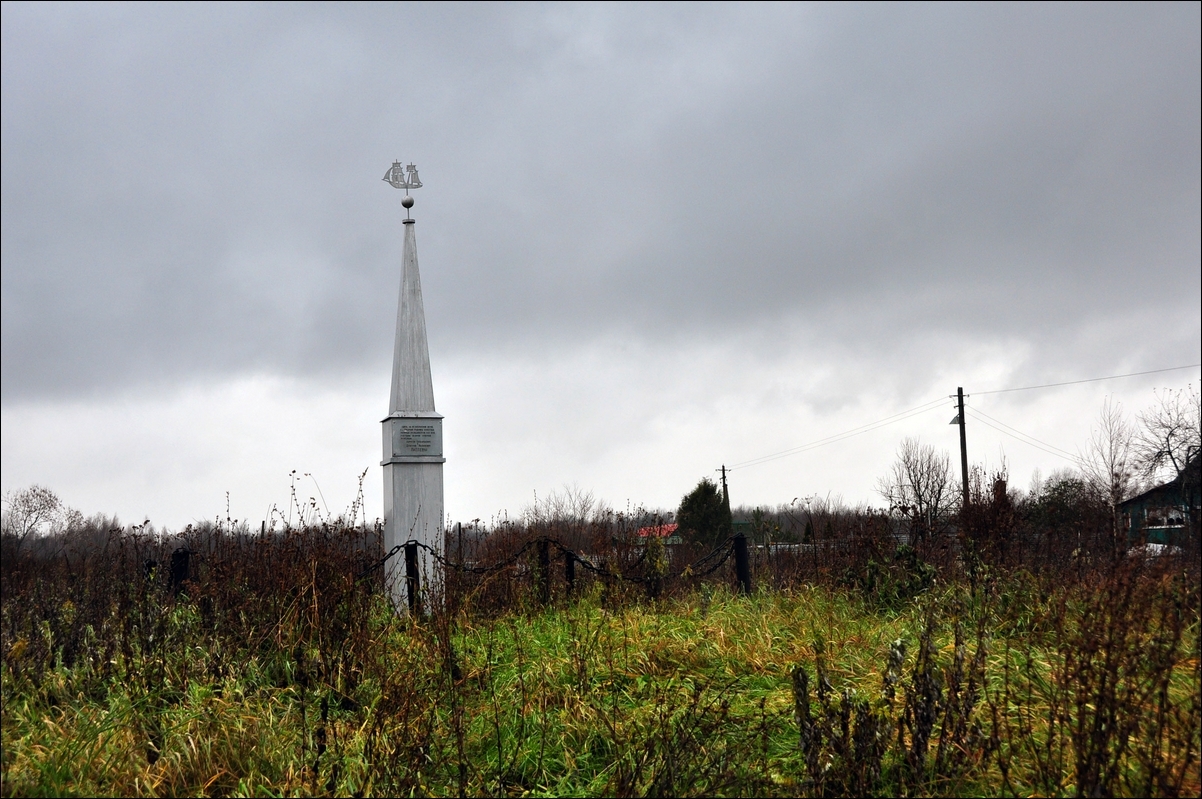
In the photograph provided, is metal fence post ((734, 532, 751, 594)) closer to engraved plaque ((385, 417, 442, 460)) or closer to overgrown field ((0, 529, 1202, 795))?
overgrown field ((0, 529, 1202, 795))

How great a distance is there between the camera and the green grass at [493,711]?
4035mm

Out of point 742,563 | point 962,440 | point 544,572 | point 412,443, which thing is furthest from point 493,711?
point 962,440

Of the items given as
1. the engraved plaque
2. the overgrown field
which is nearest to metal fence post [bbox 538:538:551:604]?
the engraved plaque

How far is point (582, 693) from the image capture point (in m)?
5.27

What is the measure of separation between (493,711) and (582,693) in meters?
0.50

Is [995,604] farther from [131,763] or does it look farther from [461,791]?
[131,763]

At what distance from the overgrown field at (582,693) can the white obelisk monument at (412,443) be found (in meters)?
→ 2.29

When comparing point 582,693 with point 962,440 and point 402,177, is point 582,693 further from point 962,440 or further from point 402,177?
point 962,440

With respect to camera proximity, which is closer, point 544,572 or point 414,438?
point 544,572

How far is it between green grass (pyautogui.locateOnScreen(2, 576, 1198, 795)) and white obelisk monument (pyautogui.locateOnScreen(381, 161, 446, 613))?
3080mm

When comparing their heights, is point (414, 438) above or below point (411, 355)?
below

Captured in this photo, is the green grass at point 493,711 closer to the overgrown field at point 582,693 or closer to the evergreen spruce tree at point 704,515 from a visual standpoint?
the overgrown field at point 582,693

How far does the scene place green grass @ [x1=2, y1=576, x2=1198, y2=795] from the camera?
13.2 feet

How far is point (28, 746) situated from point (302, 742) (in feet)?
4.29
